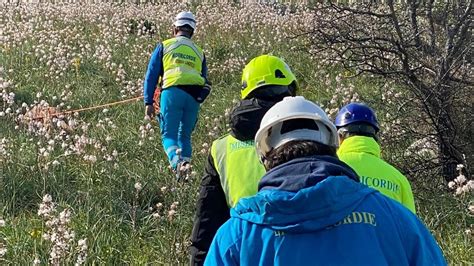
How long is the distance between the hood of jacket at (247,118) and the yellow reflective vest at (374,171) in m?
0.47

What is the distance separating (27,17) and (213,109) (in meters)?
7.15

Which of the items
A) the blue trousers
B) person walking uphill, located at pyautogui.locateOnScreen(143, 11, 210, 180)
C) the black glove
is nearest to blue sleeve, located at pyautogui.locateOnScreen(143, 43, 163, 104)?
person walking uphill, located at pyautogui.locateOnScreen(143, 11, 210, 180)

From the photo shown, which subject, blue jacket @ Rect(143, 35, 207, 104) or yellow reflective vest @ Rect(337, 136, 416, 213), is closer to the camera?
yellow reflective vest @ Rect(337, 136, 416, 213)

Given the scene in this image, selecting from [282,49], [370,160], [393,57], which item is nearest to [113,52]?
[282,49]

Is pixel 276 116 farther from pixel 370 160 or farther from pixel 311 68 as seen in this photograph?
pixel 311 68

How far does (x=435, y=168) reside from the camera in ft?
22.3

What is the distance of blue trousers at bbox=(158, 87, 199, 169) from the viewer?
24.7ft

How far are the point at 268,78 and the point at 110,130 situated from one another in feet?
18.3

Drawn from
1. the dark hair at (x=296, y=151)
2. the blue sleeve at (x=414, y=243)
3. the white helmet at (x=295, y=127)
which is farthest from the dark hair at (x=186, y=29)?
the blue sleeve at (x=414, y=243)

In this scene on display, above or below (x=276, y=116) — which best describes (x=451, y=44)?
below

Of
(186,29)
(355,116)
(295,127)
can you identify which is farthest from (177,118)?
(295,127)

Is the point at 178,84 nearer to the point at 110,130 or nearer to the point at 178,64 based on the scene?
the point at 178,64

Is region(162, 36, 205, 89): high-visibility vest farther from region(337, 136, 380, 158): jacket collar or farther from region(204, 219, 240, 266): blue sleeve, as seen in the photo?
region(204, 219, 240, 266): blue sleeve

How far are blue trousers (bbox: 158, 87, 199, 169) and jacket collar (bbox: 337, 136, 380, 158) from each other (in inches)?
158
